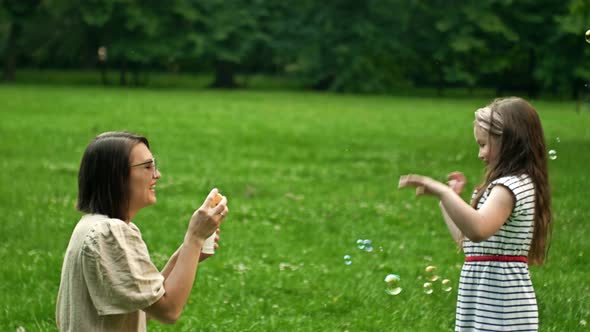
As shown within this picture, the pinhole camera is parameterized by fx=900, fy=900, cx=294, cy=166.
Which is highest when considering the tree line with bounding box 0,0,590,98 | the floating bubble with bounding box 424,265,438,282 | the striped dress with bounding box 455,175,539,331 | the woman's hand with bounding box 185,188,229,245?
the tree line with bounding box 0,0,590,98

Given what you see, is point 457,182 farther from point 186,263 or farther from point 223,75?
point 223,75

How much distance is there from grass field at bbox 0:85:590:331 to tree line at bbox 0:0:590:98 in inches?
1145

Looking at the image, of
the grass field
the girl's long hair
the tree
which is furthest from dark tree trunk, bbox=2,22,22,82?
the girl's long hair

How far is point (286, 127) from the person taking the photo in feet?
77.4

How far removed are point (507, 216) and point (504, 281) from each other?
277 millimetres

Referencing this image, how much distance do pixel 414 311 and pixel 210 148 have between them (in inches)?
465

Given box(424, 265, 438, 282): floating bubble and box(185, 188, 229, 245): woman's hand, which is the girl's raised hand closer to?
box(185, 188, 229, 245): woman's hand

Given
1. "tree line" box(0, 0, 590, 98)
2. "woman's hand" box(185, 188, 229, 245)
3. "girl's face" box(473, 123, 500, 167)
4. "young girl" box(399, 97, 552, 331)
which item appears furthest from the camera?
"tree line" box(0, 0, 590, 98)

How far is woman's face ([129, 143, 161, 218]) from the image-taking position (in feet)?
10.6

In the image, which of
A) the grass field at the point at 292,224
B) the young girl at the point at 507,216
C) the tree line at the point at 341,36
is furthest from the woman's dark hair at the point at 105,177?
the tree line at the point at 341,36

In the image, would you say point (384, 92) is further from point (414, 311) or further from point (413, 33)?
point (414, 311)

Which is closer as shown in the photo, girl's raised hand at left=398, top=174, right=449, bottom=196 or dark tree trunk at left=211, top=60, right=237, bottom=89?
girl's raised hand at left=398, top=174, right=449, bottom=196

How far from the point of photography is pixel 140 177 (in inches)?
128

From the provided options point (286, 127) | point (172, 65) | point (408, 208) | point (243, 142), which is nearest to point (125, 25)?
point (172, 65)
